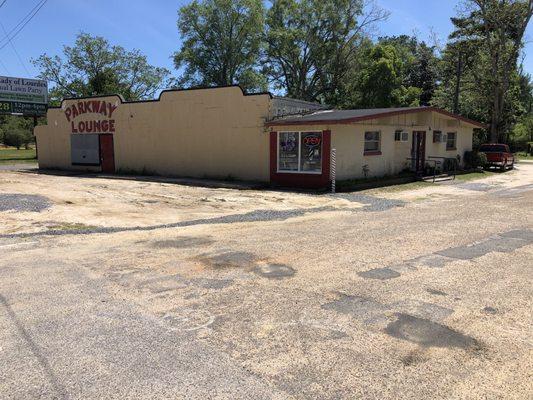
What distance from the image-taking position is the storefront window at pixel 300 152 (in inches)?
714

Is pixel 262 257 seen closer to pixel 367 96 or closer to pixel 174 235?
pixel 174 235

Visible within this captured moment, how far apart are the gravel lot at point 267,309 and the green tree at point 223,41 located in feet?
126

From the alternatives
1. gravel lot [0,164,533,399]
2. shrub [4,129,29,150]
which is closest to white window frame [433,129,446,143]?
gravel lot [0,164,533,399]

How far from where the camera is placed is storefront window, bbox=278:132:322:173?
59.5ft

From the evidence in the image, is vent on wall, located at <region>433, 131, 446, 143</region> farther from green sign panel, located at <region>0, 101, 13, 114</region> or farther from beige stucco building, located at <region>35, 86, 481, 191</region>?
green sign panel, located at <region>0, 101, 13, 114</region>

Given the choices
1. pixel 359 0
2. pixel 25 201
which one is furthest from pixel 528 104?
pixel 25 201

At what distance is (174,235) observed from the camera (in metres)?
9.62

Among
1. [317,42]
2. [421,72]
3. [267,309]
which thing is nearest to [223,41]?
[317,42]

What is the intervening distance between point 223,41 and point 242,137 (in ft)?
92.9

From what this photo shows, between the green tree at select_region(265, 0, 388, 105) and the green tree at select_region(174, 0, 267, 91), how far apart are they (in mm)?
2565

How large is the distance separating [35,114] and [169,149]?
22.0 meters

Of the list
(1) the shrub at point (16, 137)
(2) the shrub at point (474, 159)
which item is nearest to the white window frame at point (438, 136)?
(2) the shrub at point (474, 159)

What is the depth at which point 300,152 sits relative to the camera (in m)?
18.6

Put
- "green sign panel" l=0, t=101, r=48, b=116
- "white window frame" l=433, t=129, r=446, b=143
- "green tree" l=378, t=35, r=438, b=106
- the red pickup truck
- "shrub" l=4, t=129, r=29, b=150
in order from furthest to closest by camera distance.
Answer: "shrub" l=4, t=129, r=29, b=150 < "green tree" l=378, t=35, r=438, b=106 < "green sign panel" l=0, t=101, r=48, b=116 < the red pickup truck < "white window frame" l=433, t=129, r=446, b=143
